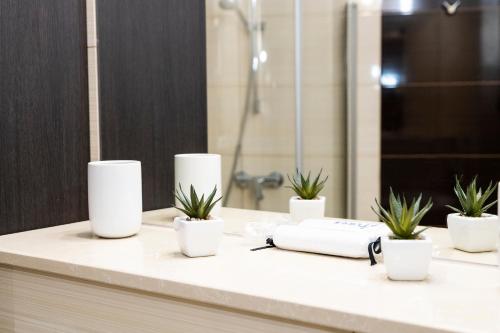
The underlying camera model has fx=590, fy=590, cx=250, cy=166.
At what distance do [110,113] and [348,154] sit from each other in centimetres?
61

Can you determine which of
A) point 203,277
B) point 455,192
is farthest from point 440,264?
point 203,277

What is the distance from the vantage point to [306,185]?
116cm

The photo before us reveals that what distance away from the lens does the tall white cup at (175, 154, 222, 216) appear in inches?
49.6

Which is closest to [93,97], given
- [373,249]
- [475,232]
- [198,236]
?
[198,236]

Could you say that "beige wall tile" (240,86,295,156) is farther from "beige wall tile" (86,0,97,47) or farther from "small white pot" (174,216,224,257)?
"beige wall tile" (86,0,97,47)

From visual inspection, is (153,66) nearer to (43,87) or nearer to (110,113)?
(110,113)

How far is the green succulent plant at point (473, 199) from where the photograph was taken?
0.96 m

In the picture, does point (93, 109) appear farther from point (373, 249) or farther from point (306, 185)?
point (373, 249)

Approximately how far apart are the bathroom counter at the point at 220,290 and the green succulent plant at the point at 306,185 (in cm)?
8

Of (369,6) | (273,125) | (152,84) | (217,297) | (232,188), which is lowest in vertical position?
(217,297)

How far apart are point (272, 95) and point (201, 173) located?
0.23m

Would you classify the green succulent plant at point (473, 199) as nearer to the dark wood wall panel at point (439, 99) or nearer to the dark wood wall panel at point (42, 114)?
the dark wood wall panel at point (439, 99)

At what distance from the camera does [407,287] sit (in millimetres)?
806

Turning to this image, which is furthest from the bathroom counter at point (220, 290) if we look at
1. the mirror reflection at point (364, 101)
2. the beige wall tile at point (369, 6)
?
the beige wall tile at point (369, 6)
